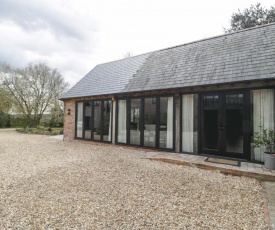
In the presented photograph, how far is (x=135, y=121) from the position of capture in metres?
7.97

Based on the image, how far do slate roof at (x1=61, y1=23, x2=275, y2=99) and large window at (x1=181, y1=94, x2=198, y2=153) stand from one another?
0.63 m

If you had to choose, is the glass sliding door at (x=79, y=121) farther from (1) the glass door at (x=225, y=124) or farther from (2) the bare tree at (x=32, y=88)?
(2) the bare tree at (x=32, y=88)

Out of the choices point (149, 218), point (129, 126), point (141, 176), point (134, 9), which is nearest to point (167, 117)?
point (129, 126)

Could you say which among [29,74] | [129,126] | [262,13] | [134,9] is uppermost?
[262,13]

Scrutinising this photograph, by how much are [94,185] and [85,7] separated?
28.2 feet

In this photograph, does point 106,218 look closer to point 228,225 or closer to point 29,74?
point 228,225

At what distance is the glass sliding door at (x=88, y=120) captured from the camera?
9836 mm

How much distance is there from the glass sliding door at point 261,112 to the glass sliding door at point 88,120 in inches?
308

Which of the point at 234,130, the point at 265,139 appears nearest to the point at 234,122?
the point at 234,130

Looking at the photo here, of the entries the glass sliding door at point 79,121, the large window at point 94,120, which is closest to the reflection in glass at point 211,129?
the large window at point 94,120

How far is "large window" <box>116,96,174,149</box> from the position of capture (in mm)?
6938

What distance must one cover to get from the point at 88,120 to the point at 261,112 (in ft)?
26.9

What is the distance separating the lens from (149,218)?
101 inches

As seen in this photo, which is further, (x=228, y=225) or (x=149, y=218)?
(x=149, y=218)
